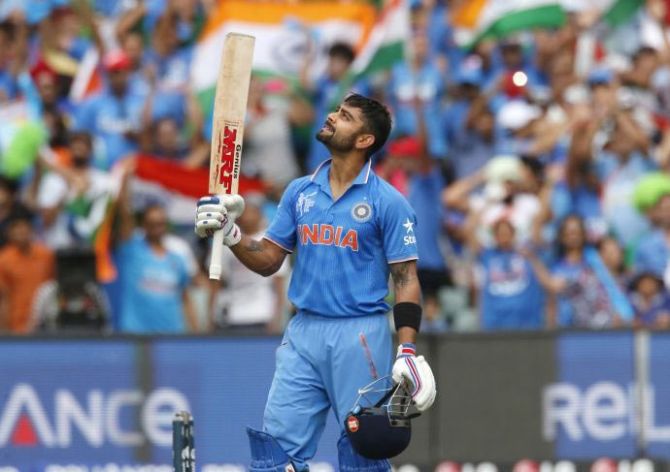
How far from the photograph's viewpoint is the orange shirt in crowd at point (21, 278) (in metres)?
13.5

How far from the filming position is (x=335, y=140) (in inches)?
339

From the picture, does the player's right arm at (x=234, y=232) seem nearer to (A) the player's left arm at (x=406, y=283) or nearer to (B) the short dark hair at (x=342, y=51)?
(A) the player's left arm at (x=406, y=283)

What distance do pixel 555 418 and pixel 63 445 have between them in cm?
375

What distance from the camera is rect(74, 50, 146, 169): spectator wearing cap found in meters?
14.9

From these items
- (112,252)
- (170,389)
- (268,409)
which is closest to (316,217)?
(268,409)

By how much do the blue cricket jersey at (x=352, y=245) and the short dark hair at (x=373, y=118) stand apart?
191 mm

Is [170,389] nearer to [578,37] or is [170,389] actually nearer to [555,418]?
[555,418]

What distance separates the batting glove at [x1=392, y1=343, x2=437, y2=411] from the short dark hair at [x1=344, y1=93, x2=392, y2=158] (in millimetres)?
1203

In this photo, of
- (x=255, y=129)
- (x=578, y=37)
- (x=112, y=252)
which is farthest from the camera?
(x=578, y=37)

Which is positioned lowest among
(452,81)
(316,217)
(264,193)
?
(316,217)

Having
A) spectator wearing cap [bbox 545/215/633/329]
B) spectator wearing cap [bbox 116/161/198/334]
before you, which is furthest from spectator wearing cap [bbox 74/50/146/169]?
spectator wearing cap [bbox 545/215/633/329]

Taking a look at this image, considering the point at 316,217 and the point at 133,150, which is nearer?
the point at 316,217

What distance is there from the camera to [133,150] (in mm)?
14883

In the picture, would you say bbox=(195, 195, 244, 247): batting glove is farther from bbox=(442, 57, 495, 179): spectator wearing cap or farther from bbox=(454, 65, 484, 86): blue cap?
bbox=(454, 65, 484, 86): blue cap
